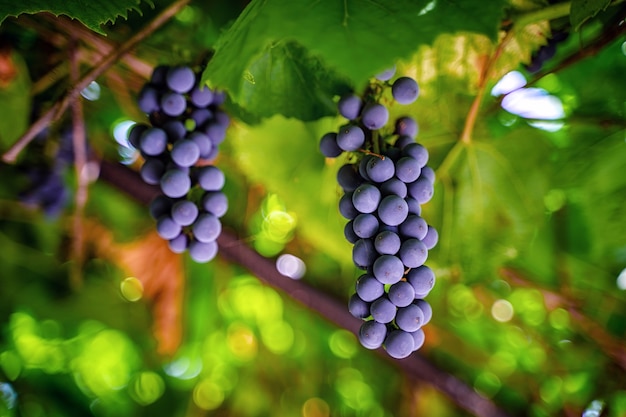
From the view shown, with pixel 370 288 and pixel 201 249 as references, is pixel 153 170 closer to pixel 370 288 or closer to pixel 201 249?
pixel 201 249

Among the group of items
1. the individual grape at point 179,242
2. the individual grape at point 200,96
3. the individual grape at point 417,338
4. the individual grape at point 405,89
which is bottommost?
the individual grape at point 179,242

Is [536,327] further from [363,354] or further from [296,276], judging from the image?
[296,276]

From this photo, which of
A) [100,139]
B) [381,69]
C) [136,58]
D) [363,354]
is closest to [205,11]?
[136,58]

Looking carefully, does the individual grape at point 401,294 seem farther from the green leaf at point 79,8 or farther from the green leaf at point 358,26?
the green leaf at point 79,8

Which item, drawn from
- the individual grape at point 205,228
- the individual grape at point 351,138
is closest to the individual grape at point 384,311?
the individual grape at point 351,138

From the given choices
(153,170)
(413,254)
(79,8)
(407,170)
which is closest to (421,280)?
(413,254)
